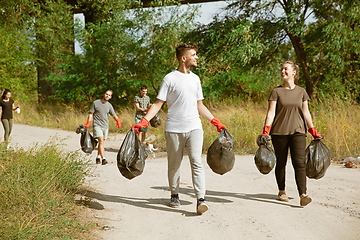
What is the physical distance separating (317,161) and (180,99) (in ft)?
6.62

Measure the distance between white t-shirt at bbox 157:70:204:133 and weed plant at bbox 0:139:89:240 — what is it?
1.58m

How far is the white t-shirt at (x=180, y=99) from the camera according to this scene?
14.4 feet

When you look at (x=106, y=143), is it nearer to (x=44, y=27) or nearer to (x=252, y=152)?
(x=252, y=152)

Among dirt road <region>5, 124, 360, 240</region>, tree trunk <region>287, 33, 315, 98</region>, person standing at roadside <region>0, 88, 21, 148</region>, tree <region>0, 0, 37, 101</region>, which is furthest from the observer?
tree <region>0, 0, 37, 101</region>

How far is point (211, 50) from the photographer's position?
1423 centimetres

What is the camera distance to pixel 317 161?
15.5ft

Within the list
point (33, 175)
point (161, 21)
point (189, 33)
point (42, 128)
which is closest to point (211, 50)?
point (189, 33)

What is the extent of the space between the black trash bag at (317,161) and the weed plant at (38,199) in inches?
116

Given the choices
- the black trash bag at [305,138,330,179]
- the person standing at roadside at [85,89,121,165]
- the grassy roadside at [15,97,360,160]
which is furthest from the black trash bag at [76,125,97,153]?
the black trash bag at [305,138,330,179]

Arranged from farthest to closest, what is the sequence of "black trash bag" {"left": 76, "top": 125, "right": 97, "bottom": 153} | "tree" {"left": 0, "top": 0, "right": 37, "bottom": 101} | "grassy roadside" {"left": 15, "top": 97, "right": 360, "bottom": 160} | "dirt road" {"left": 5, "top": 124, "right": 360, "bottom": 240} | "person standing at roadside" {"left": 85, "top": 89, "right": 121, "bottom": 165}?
"tree" {"left": 0, "top": 0, "right": 37, "bottom": 101} → "grassy roadside" {"left": 15, "top": 97, "right": 360, "bottom": 160} → "person standing at roadside" {"left": 85, "top": 89, "right": 121, "bottom": 165} → "black trash bag" {"left": 76, "top": 125, "right": 97, "bottom": 153} → "dirt road" {"left": 5, "top": 124, "right": 360, "bottom": 240}

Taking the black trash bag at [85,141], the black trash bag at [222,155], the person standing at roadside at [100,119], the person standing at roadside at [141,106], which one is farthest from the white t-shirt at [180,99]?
the person standing at roadside at [141,106]

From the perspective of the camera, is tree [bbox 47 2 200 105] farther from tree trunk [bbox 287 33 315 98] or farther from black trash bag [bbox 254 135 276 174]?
black trash bag [bbox 254 135 276 174]

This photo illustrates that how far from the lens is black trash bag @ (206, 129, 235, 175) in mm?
4430

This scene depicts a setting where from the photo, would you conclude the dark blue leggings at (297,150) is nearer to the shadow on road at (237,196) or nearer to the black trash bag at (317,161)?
the black trash bag at (317,161)
